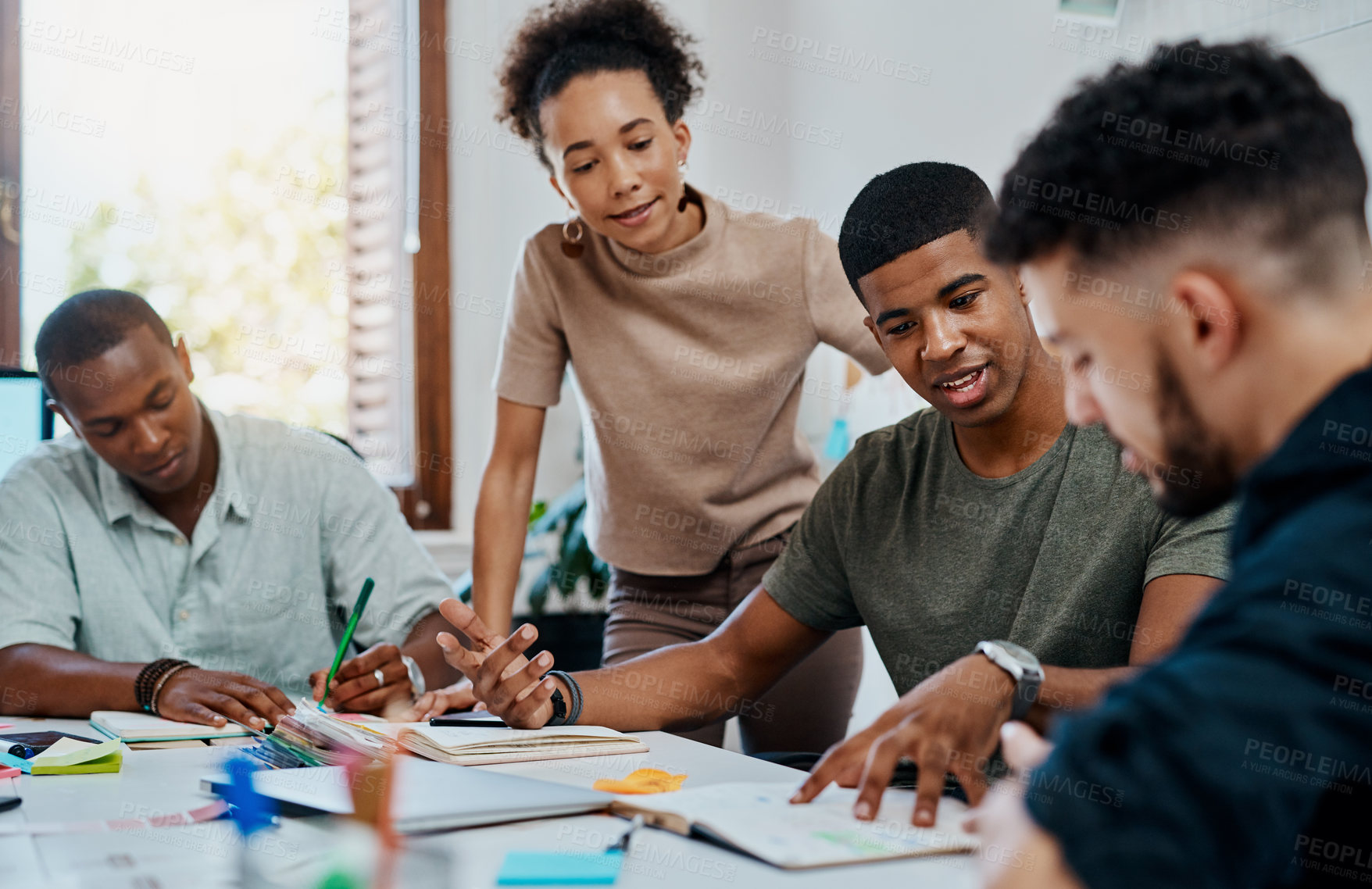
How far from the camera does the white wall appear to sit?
207 cm

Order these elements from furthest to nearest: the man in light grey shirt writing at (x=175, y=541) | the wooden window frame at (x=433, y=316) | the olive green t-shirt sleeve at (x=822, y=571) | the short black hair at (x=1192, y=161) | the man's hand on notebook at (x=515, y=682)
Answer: the wooden window frame at (x=433, y=316)
the man in light grey shirt writing at (x=175, y=541)
the olive green t-shirt sleeve at (x=822, y=571)
the man's hand on notebook at (x=515, y=682)
the short black hair at (x=1192, y=161)

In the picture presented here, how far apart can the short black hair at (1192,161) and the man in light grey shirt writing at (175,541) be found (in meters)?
1.24

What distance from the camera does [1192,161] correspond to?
26.2 inches

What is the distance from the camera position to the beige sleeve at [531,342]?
2.01 m

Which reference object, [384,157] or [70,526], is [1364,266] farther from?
[384,157]

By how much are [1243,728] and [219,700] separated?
1.34 metres

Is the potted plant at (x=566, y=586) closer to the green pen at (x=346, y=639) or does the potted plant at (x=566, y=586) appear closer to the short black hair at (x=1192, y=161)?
the green pen at (x=346, y=639)

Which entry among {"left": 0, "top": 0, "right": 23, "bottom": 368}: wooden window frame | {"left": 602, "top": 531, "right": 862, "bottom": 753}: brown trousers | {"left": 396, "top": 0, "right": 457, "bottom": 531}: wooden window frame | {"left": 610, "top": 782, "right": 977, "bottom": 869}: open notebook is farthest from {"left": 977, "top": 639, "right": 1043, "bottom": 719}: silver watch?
{"left": 0, "top": 0, "right": 23, "bottom": 368}: wooden window frame

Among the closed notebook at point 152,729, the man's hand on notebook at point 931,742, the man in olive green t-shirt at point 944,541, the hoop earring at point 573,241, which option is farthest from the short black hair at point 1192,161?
the hoop earring at point 573,241

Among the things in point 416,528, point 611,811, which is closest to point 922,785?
point 611,811

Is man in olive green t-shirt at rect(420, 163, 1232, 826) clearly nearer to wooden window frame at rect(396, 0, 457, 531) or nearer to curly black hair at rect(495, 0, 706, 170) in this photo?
curly black hair at rect(495, 0, 706, 170)

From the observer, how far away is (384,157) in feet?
11.1

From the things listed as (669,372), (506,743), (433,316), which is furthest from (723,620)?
(433,316)

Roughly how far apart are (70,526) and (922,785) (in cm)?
153
